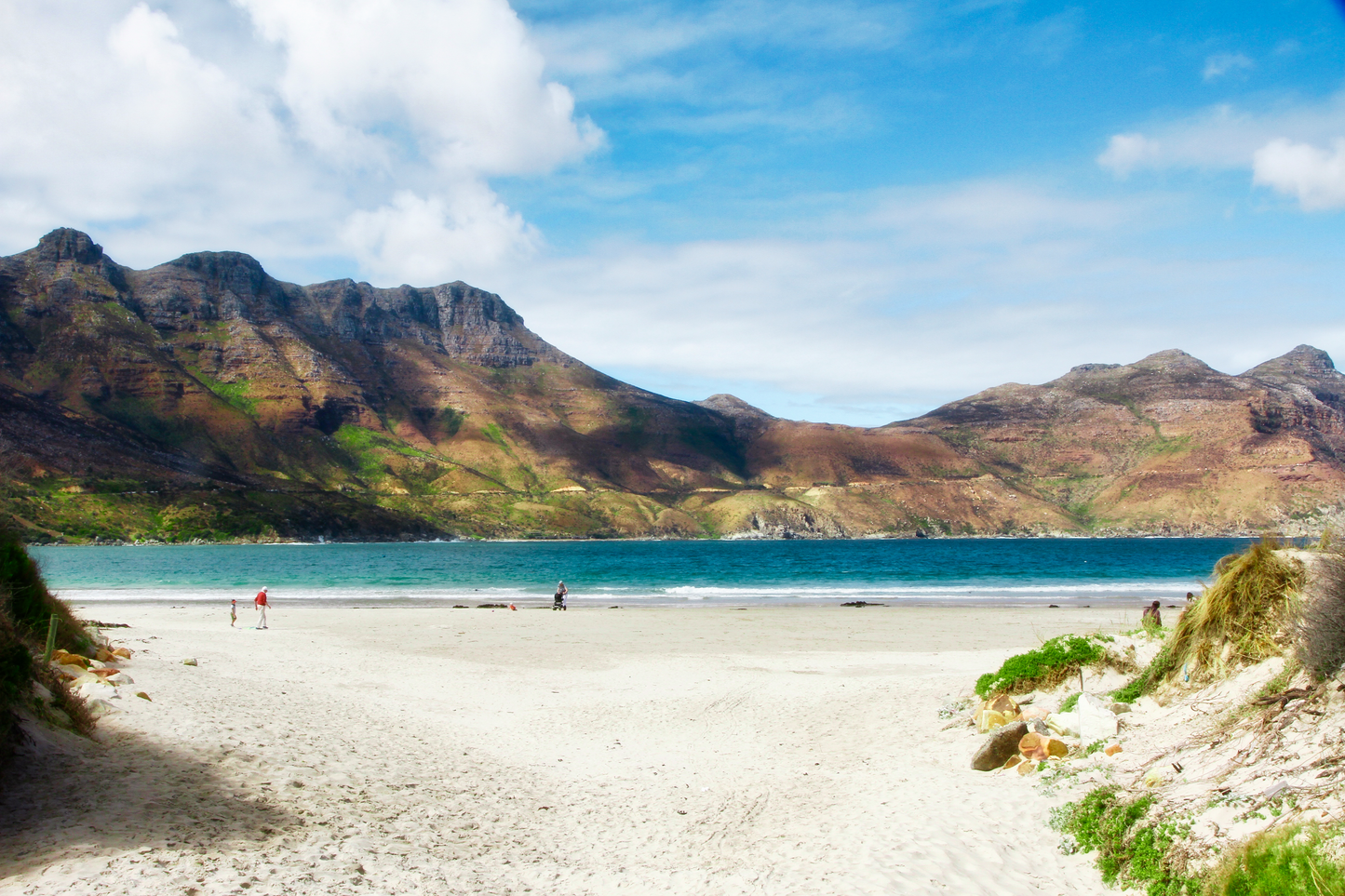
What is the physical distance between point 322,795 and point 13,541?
6660 mm

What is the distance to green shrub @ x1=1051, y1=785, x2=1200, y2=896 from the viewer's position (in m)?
5.70

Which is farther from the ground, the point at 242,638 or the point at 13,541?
the point at 13,541

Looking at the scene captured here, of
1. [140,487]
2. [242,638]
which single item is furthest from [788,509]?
[242,638]

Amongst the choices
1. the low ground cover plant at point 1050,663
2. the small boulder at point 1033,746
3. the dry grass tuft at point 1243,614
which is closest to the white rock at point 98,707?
the small boulder at point 1033,746

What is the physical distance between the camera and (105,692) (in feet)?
34.7

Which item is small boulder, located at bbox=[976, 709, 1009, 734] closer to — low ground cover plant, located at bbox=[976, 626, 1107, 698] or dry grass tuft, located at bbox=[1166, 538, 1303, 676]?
low ground cover plant, located at bbox=[976, 626, 1107, 698]

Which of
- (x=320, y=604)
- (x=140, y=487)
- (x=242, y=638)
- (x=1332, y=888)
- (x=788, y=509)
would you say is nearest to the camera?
(x=1332, y=888)

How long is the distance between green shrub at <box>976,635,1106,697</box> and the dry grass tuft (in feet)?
6.99

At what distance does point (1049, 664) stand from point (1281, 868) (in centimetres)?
751

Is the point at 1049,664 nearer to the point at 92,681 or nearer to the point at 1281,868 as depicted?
the point at 1281,868

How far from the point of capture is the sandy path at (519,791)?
661cm

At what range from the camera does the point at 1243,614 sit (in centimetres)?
854

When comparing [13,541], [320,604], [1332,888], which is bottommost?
[320,604]

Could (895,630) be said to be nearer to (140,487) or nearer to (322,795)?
(322,795)
